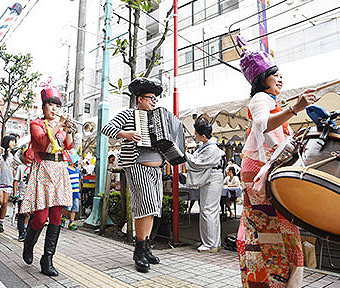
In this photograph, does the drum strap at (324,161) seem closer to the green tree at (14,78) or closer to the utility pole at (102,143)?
the utility pole at (102,143)

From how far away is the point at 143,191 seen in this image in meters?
3.08

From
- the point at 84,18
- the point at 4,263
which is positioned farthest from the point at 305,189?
the point at 84,18

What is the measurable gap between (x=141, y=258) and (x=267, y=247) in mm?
1692

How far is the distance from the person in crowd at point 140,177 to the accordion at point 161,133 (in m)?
0.09

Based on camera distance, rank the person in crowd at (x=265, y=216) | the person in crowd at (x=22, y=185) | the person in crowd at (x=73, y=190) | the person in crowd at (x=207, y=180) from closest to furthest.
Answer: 1. the person in crowd at (x=265, y=216)
2. the person in crowd at (x=207, y=180)
3. the person in crowd at (x=22, y=185)
4. the person in crowd at (x=73, y=190)

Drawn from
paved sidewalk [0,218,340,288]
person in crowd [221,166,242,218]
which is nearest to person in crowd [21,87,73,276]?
paved sidewalk [0,218,340,288]

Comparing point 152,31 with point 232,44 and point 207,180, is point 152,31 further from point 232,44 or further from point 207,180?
point 207,180

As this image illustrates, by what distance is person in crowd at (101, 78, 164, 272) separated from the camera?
3.05 metres

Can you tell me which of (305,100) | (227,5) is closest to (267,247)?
(305,100)

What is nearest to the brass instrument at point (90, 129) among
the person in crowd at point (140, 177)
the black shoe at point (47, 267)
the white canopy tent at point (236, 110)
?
the white canopy tent at point (236, 110)

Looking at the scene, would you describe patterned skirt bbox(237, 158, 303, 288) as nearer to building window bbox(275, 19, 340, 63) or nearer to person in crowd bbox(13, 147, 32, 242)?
person in crowd bbox(13, 147, 32, 242)

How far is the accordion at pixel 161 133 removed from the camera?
3.16m

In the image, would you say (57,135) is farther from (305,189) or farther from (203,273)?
(305,189)

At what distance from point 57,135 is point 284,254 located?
98.1 inches
